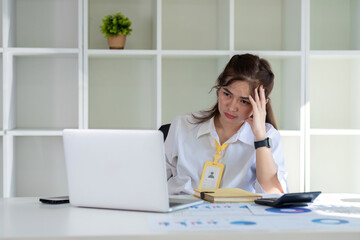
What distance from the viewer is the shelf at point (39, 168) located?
13.1 feet

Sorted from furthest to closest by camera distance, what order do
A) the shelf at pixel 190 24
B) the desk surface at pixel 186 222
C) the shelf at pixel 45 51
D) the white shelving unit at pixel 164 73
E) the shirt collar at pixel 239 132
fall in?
the shelf at pixel 190 24 < the white shelving unit at pixel 164 73 < the shelf at pixel 45 51 < the shirt collar at pixel 239 132 < the desk surface at pixel 186 222

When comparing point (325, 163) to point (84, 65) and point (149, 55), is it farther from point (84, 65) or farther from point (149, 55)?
point (84, 65)

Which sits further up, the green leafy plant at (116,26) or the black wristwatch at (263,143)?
the green leafy plant at (116,26)

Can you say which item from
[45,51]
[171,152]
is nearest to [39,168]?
[45,51]

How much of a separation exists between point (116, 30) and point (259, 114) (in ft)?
4.39

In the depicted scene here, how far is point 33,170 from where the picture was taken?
3.99 m

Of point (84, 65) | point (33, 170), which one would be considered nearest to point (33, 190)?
point (33, 170)

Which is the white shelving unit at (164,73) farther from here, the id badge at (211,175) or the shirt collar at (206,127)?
the id badge at (211,175)

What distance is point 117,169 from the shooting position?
5.63 ft

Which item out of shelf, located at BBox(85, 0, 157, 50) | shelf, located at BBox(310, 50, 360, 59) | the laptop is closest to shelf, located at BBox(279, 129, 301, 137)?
shelf, located at BBox(310, 50, 360, 59)

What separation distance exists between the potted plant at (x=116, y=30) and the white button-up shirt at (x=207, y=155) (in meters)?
1.03

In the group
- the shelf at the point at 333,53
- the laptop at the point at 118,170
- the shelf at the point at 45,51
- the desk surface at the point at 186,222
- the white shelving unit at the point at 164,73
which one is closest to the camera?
the desk surface at the point at 186,222

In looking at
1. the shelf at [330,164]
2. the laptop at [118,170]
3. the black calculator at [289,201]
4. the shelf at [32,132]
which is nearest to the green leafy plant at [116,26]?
the shelf at [32,132]

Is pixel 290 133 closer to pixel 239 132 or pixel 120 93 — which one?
pixel 239 132
